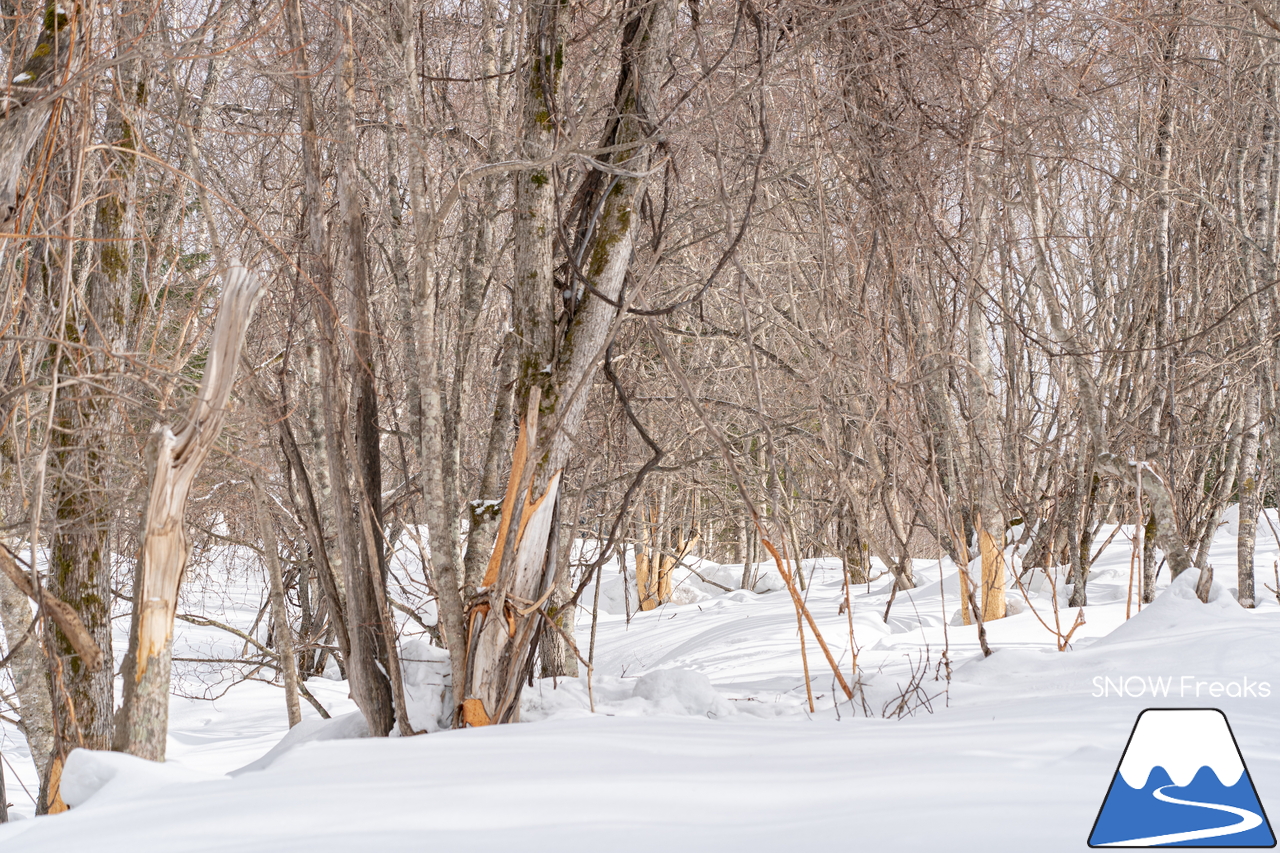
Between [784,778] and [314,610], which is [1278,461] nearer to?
[784,778]

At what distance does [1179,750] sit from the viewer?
2109 mm

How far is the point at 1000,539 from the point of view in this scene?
6.83 metres

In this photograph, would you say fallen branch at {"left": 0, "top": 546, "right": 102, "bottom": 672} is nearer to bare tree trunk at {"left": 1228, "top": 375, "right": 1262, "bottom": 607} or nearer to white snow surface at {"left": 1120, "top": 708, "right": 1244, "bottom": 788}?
white snow surface at {"left": 1120, "top": 708, "right": 1244, "bottom": 788}

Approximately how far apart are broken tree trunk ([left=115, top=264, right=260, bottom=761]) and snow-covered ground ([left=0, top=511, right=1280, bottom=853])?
60 centimetres

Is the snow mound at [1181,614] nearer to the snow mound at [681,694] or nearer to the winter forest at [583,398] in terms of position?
the winter forest at [583,398]

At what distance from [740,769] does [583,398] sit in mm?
2138

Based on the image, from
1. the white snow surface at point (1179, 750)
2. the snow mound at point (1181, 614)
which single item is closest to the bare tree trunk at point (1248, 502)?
the snow mound at point (1181, 614)

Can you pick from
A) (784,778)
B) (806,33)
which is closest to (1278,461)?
(806,33)

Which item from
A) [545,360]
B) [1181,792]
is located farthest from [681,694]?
[1181,792]

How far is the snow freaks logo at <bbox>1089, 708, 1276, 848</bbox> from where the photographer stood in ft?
5.86

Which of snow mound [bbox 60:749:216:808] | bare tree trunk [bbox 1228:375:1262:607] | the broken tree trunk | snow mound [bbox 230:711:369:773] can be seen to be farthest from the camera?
bare tree trunk [bbox 1228:375:1262:607]

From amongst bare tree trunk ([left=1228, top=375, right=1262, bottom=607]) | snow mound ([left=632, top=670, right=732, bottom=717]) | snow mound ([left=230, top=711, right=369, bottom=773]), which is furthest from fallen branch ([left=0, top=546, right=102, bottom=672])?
bare tree trunk ([left=1228, top=375, right=1262, bottom=607])

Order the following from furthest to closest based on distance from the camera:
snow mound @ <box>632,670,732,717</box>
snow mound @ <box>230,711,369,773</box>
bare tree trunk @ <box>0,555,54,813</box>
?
bare tree trunk @ <box>0,555,54,813</box>, snow mound @ <box>632,670,732,717</box>, snow mound @ <box>230,711,369,773</box>

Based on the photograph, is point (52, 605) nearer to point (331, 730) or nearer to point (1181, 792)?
point (331, 730)
